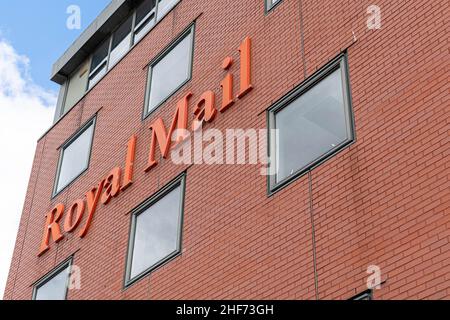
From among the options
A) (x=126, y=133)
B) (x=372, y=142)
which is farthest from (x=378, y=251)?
(x=126, y=133)

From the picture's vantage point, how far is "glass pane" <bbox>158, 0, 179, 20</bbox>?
58.7 feet

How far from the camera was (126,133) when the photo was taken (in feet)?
53.7

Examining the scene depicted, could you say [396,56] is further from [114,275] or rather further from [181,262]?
[114,275]

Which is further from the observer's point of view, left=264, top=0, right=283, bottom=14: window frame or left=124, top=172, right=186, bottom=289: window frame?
left=264, top=0, right=283, bottom=14: window frame

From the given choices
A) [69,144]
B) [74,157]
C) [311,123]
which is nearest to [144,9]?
[69,144]

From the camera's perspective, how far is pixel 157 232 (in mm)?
14023

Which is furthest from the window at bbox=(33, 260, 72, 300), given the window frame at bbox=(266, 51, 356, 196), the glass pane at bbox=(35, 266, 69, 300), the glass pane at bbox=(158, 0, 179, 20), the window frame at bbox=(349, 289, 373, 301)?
the window frame at bbox=(349, 289, 373, 301)

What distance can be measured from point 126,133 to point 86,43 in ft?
17.2

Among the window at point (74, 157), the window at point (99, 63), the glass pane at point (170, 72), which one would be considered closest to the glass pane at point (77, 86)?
the window at point (99, 63)

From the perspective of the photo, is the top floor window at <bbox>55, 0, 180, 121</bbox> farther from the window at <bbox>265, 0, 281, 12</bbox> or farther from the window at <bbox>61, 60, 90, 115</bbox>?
the window at <bbox>265, 0, 281, 12</bbox>

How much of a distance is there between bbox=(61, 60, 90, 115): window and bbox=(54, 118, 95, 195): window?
5.48 feet

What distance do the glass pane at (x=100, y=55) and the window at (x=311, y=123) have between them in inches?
348

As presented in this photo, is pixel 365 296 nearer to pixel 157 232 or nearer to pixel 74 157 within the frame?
pixel 157 232

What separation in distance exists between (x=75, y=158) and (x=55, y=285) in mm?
3380
